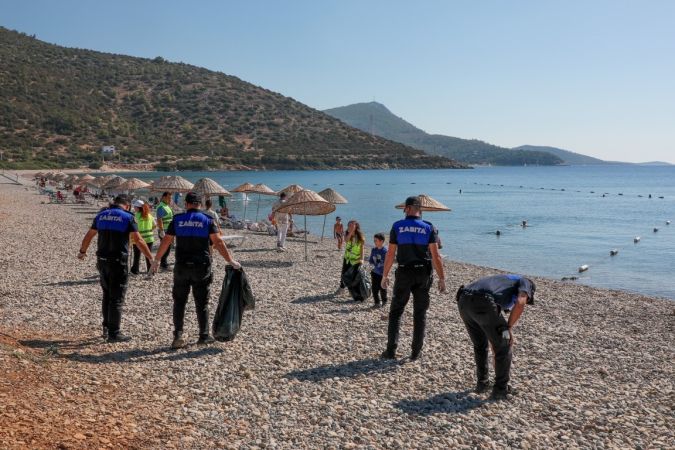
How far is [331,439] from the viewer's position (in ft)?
16.2

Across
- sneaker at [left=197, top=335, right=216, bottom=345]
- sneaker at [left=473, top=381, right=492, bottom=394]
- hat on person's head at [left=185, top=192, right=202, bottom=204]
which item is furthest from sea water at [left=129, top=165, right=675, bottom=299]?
hat on person's head at [left=185, top=192, right=202, bottom=204]

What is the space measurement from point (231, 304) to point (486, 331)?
3.29 metres

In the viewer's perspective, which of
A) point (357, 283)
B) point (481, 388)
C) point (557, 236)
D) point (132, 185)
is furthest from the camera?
point (557, 236)

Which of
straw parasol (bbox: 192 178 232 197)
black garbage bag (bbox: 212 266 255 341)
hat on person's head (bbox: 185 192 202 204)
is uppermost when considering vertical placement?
hat on person's head (bbox: 185 192 202 204)

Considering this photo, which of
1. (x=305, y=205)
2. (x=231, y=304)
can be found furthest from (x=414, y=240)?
(x=305, y=205)

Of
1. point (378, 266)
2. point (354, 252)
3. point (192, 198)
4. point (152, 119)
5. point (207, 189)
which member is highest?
point (152, 119)

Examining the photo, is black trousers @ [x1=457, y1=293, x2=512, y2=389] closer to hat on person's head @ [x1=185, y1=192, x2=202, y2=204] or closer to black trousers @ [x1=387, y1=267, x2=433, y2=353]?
black trousers @ [x1=387, y1=267, x2=433, y2=353]

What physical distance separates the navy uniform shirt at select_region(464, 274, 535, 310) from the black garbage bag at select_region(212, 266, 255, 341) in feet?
10.1

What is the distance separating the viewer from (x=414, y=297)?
22.9ft

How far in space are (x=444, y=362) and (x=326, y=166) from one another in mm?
115425

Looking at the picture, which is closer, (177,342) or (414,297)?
(414,297)

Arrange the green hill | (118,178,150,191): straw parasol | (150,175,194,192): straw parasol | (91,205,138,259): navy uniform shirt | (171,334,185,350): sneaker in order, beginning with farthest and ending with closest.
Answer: the green hill → (118,178,150,191): straw parasol → (150,175,194,192): straw parasol → (91,205,138,259): navy uniform shirt → (171,334,185,350): sneaker

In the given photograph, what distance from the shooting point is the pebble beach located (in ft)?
16.2

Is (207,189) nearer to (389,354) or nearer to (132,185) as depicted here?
(132,185)
